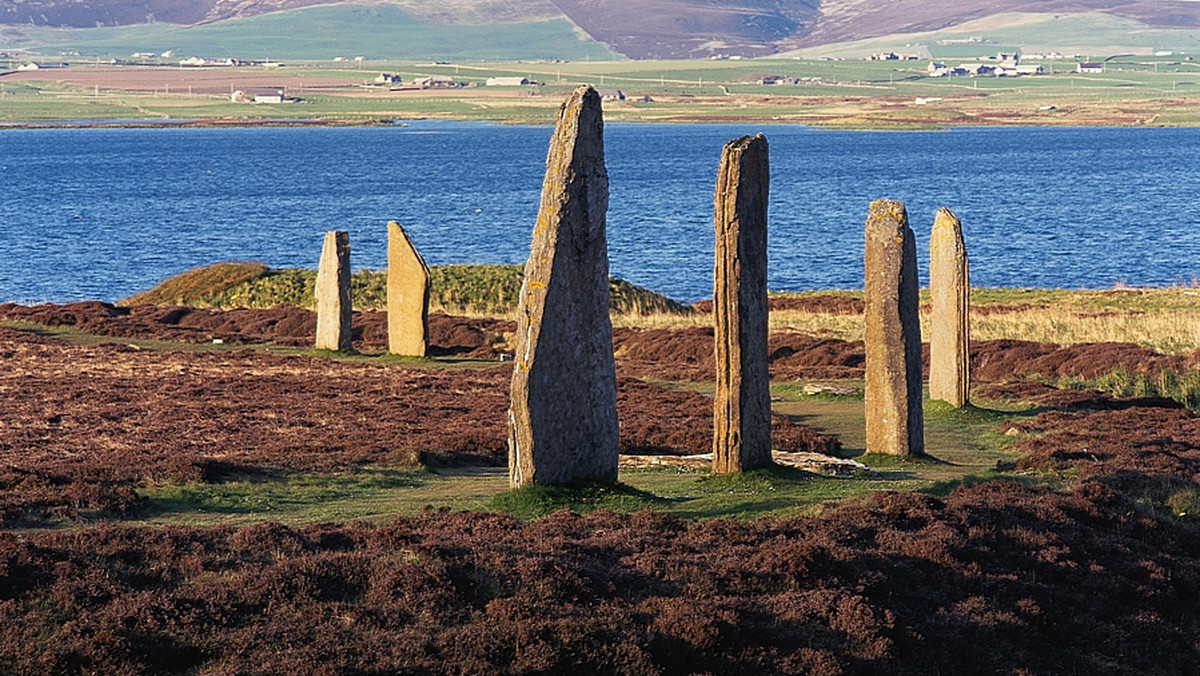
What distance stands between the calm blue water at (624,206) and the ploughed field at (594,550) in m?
41.3

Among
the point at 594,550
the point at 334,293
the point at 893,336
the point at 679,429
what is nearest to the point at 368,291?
the point at 334,293

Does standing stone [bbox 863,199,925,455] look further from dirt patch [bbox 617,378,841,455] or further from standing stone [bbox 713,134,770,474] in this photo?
standing stone [bbox 713,134,770,474]

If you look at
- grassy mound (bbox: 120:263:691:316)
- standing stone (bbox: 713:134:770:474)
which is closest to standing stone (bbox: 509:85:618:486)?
standing stone (bbox: 713:134:770:474)

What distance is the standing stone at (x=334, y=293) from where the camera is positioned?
34625 millimetres

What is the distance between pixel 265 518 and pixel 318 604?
17.1ft

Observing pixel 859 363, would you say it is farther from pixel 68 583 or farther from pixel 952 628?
pixel 68 583

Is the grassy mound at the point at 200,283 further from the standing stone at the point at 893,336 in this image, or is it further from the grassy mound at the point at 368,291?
the standing stone at the point at 893,336

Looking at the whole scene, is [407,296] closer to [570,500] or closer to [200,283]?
[570,500]

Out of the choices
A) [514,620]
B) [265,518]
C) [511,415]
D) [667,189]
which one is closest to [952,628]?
[514,620]

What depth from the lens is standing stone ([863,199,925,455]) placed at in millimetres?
20062

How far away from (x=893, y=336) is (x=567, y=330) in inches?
224

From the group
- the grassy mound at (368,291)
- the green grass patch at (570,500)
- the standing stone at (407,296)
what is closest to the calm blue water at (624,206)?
the grassy mound at (368,291)

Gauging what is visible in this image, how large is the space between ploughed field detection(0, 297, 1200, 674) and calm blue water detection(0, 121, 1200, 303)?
41294mm

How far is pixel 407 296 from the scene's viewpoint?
112 feet
